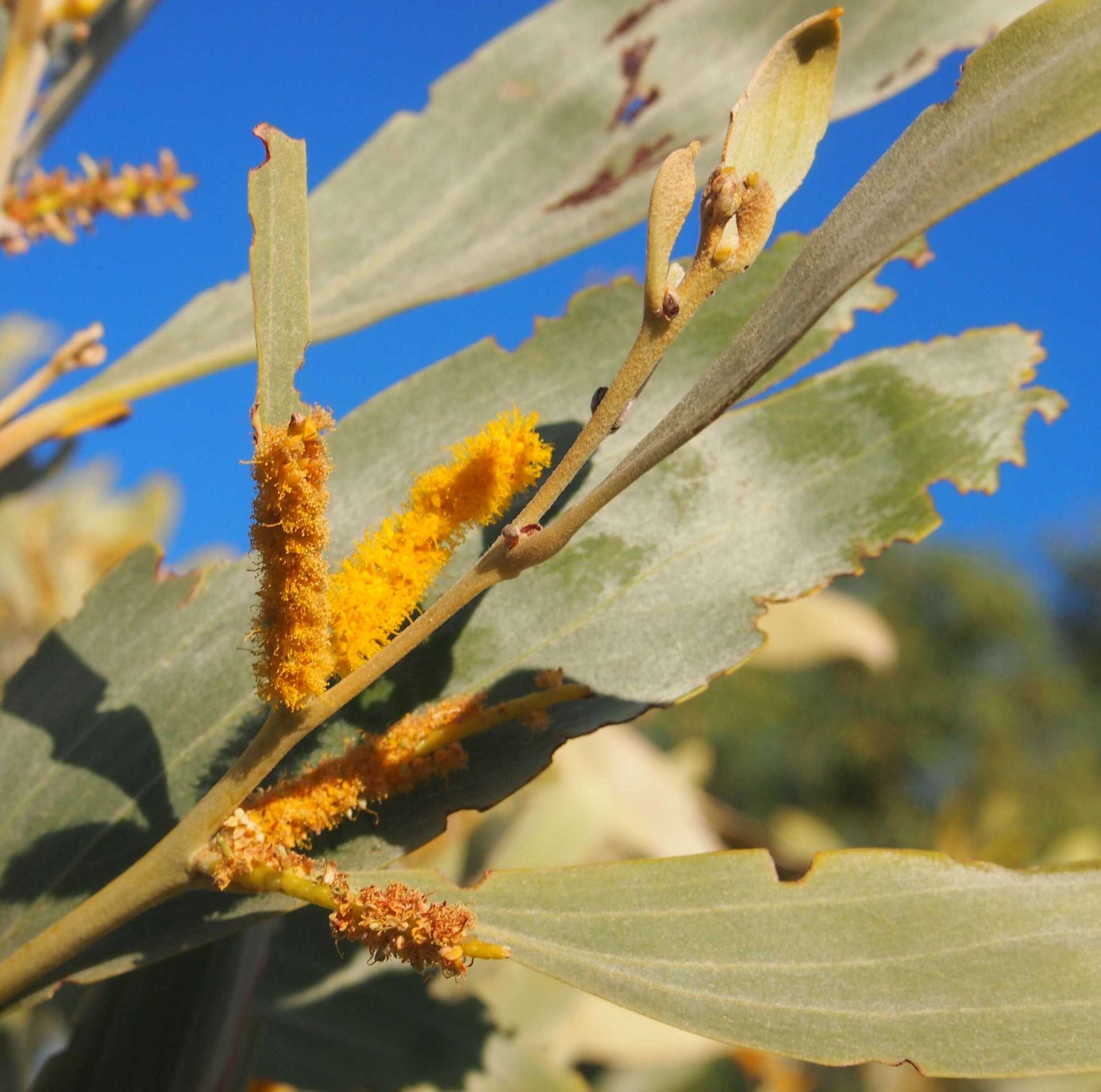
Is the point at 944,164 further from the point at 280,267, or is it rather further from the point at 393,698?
the point at 393,698

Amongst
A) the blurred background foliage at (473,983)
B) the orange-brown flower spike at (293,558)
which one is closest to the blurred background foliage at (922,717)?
the blurred background foliage at (473,983)

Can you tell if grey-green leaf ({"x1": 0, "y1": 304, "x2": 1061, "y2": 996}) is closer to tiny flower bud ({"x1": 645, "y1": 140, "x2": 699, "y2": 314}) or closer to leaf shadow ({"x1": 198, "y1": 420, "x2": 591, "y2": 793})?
leaf shadow ({"x1": 198, "y1": 420, "x2": 591, "y2": 793})

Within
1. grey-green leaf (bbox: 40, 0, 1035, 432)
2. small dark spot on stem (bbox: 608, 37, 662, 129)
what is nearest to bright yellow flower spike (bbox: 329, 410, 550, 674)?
grey-green leaf (bbox: 40, 0, 1035, 432)

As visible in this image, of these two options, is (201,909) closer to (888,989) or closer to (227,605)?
(227,605)

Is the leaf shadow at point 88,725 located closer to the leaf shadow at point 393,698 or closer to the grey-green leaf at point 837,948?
the leaf shadow at point 393,698

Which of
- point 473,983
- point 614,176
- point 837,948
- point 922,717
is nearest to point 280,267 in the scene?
point 837,948

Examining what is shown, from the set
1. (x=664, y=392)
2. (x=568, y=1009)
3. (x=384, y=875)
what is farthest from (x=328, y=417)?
(x=568, y=1009)
